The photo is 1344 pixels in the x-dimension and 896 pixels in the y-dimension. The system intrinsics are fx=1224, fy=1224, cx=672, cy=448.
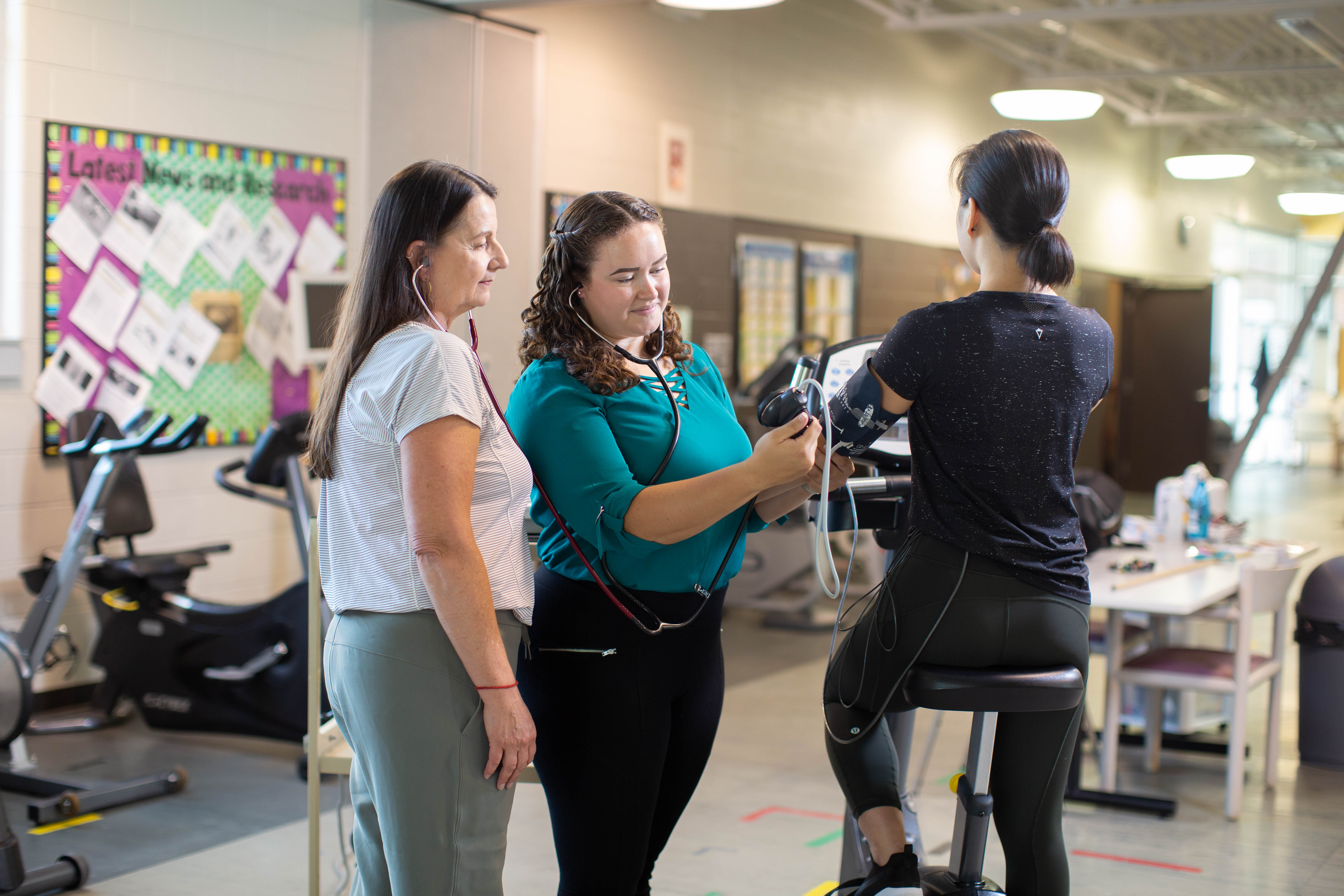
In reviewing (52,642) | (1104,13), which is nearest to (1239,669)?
(52,642)

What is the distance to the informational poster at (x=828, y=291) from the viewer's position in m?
8.20

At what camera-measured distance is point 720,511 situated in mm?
1610

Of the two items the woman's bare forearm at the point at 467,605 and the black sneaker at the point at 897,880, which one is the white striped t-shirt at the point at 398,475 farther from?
the black sneaker at the point at 897,880

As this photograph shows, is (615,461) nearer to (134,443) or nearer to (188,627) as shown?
(134,443)

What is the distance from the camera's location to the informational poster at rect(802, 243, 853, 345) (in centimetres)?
820

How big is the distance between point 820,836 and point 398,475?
7.19 ft

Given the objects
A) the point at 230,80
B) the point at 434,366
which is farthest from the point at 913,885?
the point at 230,80

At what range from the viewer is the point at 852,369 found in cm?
211

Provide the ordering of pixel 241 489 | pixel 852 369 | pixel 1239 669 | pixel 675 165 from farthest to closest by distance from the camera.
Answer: pixel 675 165 < pixel 241 489 < pixel 1239 669 < pixel 852 369

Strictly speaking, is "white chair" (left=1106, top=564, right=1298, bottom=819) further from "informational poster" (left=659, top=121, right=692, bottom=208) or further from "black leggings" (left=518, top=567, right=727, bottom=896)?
"informational poster" (left=659, top=121, right=692, bottom=208)

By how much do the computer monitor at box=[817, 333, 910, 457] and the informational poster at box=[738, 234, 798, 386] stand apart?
17.1 feet

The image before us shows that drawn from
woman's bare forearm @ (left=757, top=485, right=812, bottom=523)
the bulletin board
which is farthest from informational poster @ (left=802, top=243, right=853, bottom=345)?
woman's bare forearm @ (left=757, top=485, right=812, bottom=523)

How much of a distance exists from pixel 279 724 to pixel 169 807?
1.51 ft

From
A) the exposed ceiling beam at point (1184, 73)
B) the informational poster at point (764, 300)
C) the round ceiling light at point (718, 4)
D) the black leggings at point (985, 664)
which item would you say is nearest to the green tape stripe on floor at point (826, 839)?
the black leggings at point (985, 664)
